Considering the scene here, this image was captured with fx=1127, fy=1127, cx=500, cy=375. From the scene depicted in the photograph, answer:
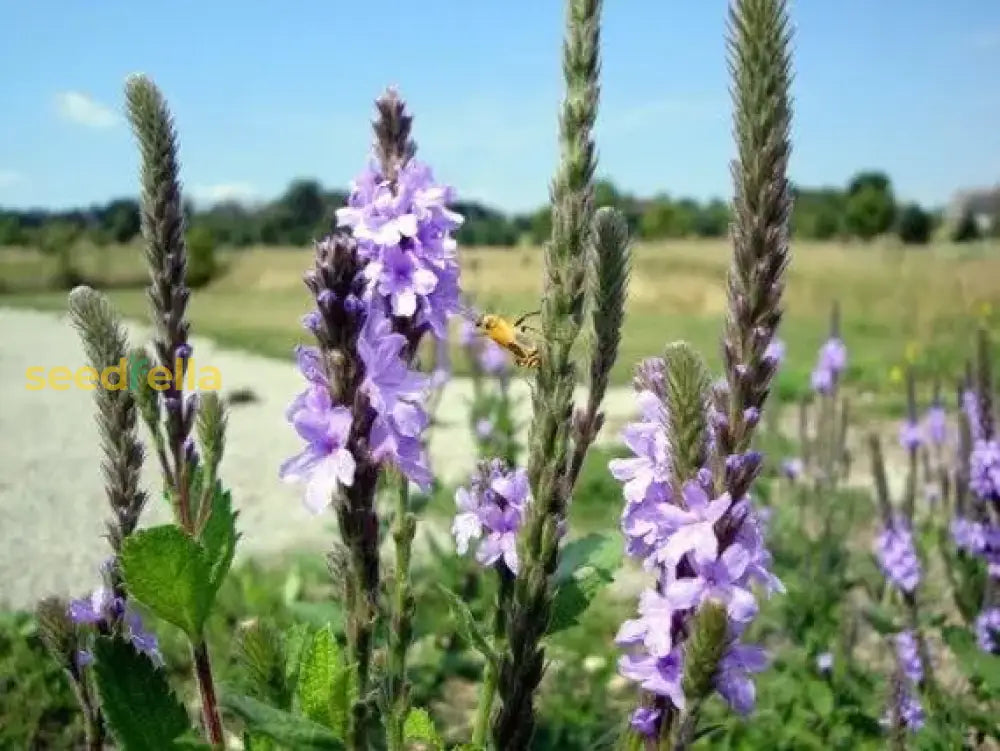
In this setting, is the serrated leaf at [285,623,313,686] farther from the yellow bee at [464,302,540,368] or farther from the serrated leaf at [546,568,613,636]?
the yellow bee at [464,302,540,368]

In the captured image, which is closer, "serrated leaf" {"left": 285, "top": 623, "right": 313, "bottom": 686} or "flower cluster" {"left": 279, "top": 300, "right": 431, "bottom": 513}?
"flower cluster" {"left": 279, "top": 300, "right": 431, "bottom": 513}

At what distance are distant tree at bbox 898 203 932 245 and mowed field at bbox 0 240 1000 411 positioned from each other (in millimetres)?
36130

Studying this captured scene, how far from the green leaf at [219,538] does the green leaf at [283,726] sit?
245 mm

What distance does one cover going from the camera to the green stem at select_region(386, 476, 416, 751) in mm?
1479

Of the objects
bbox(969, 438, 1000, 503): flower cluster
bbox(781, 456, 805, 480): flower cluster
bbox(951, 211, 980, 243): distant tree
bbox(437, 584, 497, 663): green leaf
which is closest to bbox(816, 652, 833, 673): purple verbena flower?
bbox(969, 438, 1000, 503): flower cluster

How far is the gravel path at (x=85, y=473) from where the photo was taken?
23.7 ft

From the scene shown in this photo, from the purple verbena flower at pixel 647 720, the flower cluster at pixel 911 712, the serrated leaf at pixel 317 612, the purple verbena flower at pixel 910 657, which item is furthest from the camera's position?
the purple verbena flower at pixel 910 657

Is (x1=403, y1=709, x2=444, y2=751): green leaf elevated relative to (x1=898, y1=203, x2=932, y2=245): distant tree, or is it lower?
lower

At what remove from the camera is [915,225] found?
78.3 metres

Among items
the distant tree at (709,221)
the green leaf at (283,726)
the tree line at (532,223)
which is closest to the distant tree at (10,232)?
the tree line at (532,223)

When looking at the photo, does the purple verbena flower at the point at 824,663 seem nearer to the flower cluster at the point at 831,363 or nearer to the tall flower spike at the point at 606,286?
the flower cluster at the point at 831,363

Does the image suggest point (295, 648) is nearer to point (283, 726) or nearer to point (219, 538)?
point (219, 538)

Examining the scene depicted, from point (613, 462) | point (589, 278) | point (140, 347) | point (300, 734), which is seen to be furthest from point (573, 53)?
point (140, 347)

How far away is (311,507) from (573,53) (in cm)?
62
